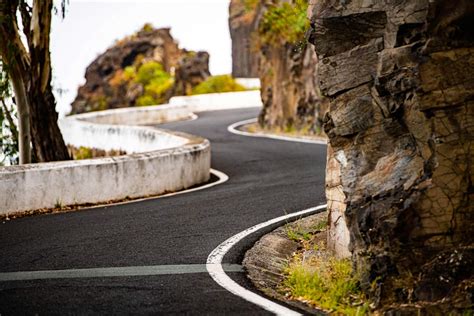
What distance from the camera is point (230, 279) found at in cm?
A: 769

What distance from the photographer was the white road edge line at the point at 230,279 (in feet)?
22.2

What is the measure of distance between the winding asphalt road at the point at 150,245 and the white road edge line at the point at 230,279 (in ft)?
0.28

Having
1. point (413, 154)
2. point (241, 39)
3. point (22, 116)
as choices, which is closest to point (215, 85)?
point (241, 39)

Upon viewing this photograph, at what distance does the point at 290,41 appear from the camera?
27.0 meters

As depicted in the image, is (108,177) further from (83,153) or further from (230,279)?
(83,153)

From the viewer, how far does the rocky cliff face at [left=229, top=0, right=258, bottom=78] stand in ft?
213

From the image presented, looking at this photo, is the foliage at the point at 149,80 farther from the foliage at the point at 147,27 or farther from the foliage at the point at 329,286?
the foliage at the point at 329,286

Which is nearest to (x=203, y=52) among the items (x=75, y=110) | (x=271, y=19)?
(x=75, y=110)

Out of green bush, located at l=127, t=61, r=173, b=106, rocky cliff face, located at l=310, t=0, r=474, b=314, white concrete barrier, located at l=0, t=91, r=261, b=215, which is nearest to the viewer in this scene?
rocky cliff face, located at l=310, t=0, r=474, b=314

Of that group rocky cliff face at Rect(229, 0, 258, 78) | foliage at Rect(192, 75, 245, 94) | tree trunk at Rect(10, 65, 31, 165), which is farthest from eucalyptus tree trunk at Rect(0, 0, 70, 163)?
rocky cliff face at Rect(229, 0, 258, 78)

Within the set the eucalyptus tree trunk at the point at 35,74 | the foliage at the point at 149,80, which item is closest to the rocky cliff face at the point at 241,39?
the foliage at the point at 149,80

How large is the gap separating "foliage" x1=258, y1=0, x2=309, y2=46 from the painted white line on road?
18.6 meters

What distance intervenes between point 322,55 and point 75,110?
53.7 m

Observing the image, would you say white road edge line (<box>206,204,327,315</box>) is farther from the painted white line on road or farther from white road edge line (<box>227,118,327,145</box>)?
white road edge line (<box>227,118,327,145</box>)
